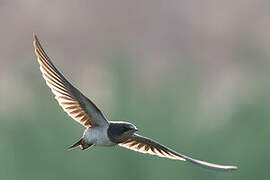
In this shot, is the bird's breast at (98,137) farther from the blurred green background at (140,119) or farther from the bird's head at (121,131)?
the blurred green background at (140,119)

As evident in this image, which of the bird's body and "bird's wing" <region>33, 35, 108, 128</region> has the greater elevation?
"bird's wing" <region>33, 35, 108, 128</region>

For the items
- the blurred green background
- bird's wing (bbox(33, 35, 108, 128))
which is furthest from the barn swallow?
the blurred green background

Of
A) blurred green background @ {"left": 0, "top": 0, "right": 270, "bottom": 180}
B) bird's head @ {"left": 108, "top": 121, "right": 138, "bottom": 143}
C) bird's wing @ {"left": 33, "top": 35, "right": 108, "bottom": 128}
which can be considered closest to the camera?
bird's head @ {"left": 108, "top": 121, "right": 138, "bottom": 143}

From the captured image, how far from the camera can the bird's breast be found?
3539 millimetres

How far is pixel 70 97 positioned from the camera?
378 cm

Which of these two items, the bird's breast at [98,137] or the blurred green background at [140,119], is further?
the blurred green background at [140,119]

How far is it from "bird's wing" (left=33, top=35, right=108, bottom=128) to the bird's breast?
1.7 inches

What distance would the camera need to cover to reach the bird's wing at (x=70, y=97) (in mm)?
3660

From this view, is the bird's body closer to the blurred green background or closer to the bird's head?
the bird's head

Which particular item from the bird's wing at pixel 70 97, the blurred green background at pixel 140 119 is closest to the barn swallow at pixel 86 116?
the bird's wing at pixel 70 97

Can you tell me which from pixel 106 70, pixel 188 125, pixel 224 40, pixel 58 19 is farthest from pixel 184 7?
pixel 106 70

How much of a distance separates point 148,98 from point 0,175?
69.7 inches

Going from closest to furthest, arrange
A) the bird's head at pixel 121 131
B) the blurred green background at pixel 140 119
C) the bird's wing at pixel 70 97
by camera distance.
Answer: the bird's head at pixel 121 131
the bird's wing at pixel 70 97
the blurred green background at pixel 140 119

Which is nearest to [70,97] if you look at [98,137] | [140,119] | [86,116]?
[86,116]
